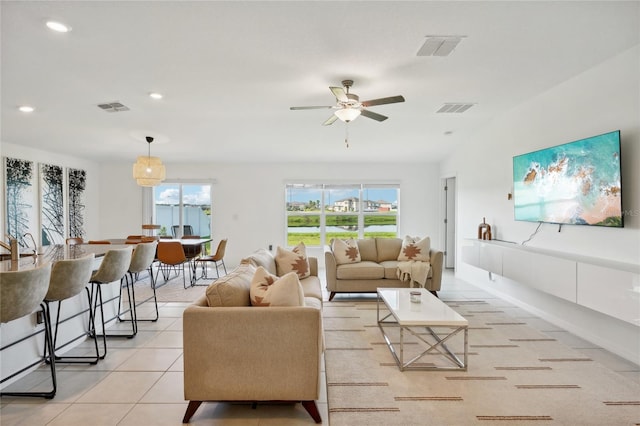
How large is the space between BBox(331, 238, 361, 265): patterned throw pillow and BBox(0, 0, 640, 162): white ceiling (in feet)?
6.20

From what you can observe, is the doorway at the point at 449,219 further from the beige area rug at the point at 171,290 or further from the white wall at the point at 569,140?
the beige area rug at the point at 171,290

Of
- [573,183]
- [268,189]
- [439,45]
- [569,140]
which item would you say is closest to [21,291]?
[439,45]

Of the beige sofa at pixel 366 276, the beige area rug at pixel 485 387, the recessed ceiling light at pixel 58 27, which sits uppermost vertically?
the recessed ceiling light at pixel 58 27

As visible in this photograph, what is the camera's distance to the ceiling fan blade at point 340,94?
3.26 metres

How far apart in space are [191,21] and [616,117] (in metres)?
3.73

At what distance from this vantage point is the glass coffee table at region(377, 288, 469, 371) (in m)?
2.84

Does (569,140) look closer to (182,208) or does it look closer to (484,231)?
(484,231)

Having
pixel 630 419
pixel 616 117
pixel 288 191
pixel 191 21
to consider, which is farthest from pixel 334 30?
pixel 288 191

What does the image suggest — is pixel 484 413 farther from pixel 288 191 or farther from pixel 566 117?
pixel 288 191

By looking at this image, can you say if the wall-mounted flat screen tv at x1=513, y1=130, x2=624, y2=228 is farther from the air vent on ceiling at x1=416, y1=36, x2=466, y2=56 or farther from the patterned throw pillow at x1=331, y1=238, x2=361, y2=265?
the patterned throw pillow at x1=331, y1=238, x2=361, y2=265

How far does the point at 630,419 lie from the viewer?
2.19m

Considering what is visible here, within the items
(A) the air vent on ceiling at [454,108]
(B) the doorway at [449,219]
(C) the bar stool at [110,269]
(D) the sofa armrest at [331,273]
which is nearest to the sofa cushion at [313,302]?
(D) the sofa armrest at [331,273]

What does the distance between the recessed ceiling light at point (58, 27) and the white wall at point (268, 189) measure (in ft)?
17.3

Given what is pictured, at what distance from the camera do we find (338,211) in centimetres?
823
